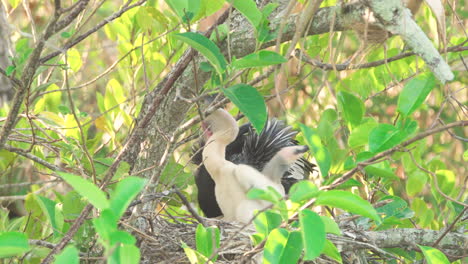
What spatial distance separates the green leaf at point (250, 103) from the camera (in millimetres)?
1316

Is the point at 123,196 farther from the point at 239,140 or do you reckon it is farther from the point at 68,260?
the point at 239,140

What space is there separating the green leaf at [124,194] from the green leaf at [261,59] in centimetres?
35

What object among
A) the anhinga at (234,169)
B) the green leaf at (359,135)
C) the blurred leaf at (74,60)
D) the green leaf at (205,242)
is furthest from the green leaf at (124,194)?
the blurred leaf at (74,60)

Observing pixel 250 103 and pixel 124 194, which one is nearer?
pixel 124 194

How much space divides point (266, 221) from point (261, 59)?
298 mm

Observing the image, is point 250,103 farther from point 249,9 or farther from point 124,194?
point 124,194

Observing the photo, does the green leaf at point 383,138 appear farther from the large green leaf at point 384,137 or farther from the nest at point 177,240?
the nest at point 177,240

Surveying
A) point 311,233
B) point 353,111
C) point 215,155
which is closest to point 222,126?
point 215,155

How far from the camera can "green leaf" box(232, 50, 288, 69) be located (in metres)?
1.30

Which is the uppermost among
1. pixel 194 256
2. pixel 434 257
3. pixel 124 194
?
pixel 124 194

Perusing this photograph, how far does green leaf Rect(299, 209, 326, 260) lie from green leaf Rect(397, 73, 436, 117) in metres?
0.36

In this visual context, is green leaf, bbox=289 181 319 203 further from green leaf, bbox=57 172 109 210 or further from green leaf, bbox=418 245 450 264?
green leaf, bbox=418 245 450 264

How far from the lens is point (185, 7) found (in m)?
A: 1.41

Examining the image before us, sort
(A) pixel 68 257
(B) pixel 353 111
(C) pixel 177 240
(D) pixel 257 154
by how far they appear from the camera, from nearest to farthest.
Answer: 1. (A) pixel 68 257
2. (B) pixel 353 111
3. (C) pixel 177 240
4. (D) pixel 257 154
